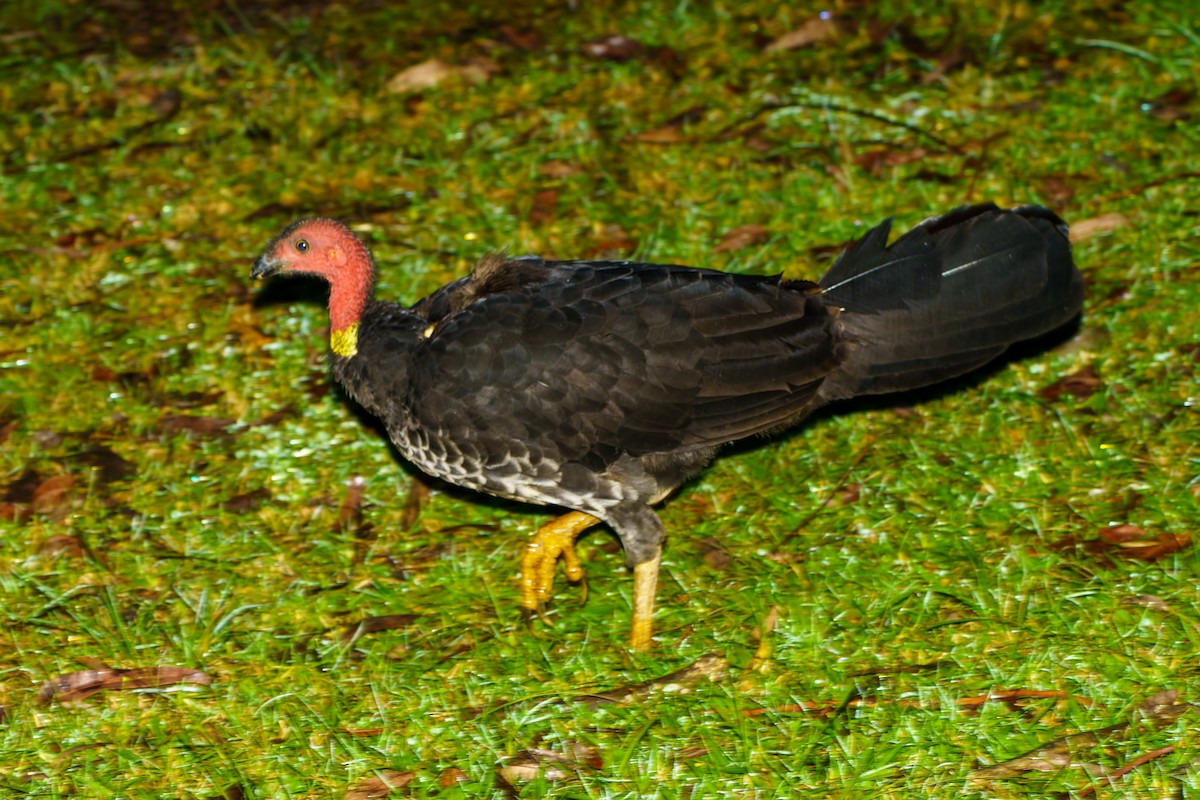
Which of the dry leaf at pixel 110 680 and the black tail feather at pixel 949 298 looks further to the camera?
the black tail feather at pixel 949 298

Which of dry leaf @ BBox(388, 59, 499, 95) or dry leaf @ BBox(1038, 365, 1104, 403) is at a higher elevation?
dry leaf @ BBox(388, 59, 499, 95)

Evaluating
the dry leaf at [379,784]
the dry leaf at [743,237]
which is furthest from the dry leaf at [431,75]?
the dry leaf at [379,784]

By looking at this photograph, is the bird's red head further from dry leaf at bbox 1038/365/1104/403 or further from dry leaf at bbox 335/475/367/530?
dry leaf at bbox 1038/365/1104/403

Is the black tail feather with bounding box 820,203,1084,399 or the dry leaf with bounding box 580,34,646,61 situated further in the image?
→ the dry leaf with bounding box 580,34,646,61

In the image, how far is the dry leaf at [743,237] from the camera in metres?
7.27

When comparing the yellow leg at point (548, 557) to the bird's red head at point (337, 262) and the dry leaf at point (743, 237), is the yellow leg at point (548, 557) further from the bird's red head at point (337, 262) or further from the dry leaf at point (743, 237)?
the dry leaf at point (743, 237)

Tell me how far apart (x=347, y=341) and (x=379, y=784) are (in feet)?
6.19

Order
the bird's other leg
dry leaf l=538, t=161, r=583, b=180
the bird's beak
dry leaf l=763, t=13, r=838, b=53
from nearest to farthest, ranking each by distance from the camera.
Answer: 1. the bird's other leg
2. the bird's beak
3. dry leaf l=538, t=161, r=583, b=180
4. dry leaf l=763, t=13, r=838, b=53

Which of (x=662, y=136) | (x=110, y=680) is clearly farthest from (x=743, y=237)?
(x=110, y=680)

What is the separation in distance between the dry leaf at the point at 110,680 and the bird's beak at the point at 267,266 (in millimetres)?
1701

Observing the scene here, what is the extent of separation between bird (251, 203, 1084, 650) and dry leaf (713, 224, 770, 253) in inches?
65.6

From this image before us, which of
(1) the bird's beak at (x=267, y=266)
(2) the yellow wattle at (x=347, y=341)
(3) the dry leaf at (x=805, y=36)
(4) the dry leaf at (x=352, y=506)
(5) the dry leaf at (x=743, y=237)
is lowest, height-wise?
(4) the dry leaf at (x=352, y=506)

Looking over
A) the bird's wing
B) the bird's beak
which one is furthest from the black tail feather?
the bird's beak

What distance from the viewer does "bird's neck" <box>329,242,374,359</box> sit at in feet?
18.5
